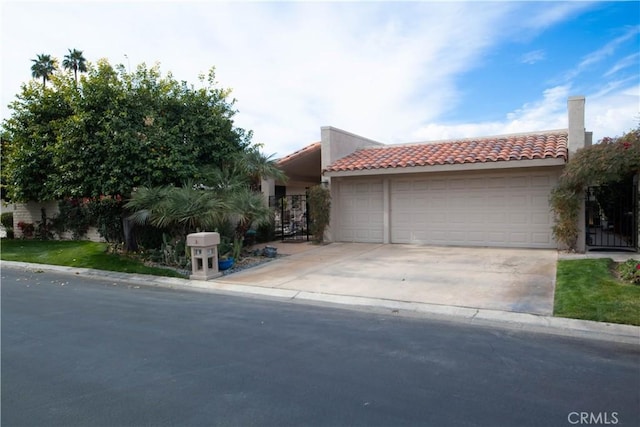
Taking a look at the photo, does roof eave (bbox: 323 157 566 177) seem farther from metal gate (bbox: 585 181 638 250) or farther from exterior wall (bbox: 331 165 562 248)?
metal gate (bbox: 585 181 638 250)

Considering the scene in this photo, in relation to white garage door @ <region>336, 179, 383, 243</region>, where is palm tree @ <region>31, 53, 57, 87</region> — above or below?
above

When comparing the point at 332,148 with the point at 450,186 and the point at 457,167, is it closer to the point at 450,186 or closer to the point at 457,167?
the point at 450,186

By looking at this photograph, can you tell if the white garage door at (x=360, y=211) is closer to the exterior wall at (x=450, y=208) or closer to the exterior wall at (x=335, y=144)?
the exterior wall at (x=450, y=208)

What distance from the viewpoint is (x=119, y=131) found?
12.1 meters

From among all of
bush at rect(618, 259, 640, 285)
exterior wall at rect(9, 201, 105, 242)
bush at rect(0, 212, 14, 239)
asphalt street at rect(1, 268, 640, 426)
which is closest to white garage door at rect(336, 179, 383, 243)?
bush at rect(618, 259, 640, 285)

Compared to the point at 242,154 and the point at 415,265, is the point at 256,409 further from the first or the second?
the point at 242,154

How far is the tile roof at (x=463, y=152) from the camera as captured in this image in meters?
12.8

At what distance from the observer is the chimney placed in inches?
472

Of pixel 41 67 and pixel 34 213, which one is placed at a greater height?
pixel 41 67

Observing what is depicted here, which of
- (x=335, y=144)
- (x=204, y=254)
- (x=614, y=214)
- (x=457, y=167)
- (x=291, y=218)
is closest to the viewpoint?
(x=204, y=254)

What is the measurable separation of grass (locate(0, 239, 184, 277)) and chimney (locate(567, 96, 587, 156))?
11.1m

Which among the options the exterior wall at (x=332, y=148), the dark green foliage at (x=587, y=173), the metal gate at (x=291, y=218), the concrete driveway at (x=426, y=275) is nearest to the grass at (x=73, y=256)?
the concrete driveway at (x=426, y=275)

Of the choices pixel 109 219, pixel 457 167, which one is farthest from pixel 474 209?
pixel 109 219

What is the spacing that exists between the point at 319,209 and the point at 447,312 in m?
9.08
